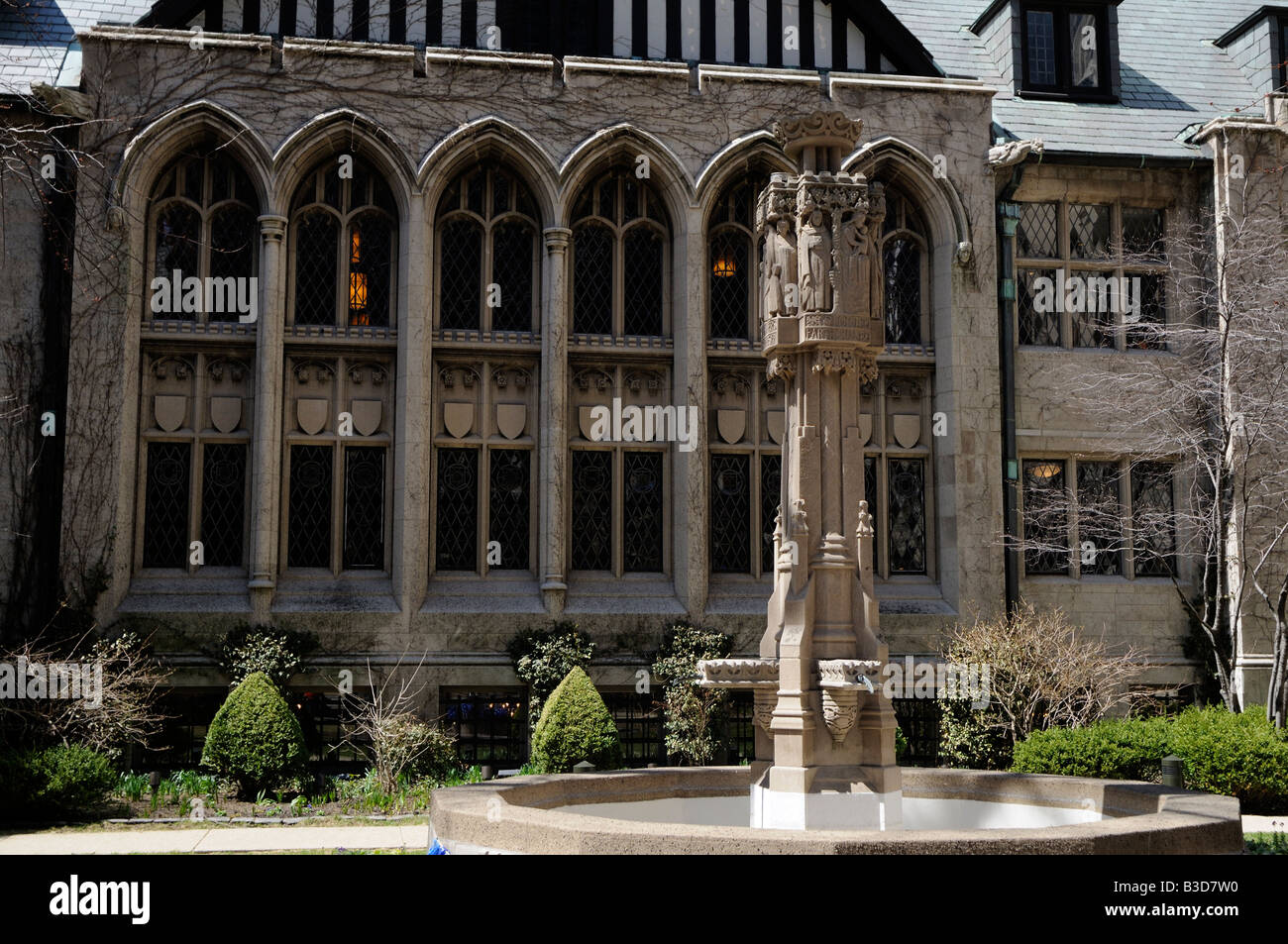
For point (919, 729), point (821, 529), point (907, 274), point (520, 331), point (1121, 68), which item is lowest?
point (919, 729)

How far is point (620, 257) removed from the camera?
20719 mm

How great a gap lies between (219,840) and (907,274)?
13.4 meters

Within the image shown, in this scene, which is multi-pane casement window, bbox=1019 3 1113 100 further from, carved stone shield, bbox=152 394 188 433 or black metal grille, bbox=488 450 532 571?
carved stone shield, bbox=152 394 188 433

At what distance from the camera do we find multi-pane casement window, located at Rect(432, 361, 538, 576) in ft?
65.8

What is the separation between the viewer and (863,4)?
71.1 ft

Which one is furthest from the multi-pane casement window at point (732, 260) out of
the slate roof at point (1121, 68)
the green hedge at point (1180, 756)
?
the green hedge at point (1180, 756)

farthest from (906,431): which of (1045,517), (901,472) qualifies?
(1045,517)

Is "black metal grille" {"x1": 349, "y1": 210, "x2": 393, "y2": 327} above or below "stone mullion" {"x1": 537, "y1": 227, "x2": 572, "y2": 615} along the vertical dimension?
above

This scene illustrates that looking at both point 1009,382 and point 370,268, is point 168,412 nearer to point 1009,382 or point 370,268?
point 370,268

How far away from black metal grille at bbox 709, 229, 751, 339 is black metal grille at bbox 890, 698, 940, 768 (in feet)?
19.7

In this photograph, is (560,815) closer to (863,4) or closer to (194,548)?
(194,548)

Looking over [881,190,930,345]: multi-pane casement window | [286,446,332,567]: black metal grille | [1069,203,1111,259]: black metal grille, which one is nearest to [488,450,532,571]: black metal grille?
[286,446,332,567]: black metal grille

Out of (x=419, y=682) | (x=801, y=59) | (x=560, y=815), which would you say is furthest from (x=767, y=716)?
(x=801, y=59)

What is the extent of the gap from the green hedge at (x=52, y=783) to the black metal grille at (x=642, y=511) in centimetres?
805
